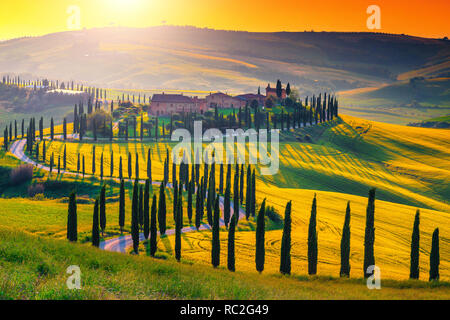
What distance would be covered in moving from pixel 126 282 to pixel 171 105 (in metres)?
166

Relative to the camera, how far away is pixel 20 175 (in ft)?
302

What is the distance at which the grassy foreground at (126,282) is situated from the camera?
2350 cm

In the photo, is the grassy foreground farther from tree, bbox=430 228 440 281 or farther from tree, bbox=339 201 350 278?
tree, bbox=430 228 440 281

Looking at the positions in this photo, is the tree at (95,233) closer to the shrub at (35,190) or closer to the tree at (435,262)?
the tree at (435,262)

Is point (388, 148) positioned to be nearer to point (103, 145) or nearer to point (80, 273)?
point (103, 145)

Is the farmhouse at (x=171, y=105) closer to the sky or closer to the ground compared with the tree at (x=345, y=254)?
closer to the sky

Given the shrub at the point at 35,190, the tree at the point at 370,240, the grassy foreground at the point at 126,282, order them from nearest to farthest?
the grassy foreground at the point at 126,282 < the tree at the point at 370,240 < the shrub at the point at 35,190

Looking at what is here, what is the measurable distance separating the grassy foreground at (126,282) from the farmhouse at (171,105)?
153093 millimetres

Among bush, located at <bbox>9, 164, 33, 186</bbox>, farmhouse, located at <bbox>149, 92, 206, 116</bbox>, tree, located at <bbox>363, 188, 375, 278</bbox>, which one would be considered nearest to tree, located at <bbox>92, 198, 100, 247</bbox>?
tree, located at <bbox>363, 188, 375, 278</bbox>

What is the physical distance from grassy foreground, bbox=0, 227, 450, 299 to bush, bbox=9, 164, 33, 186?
61.5m

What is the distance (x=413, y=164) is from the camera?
142m

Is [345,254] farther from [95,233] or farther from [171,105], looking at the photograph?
[171,105]

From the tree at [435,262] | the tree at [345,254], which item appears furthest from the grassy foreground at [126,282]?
the tree at [435,262]

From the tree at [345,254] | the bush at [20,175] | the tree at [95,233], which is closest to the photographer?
the tree at [345,254]
